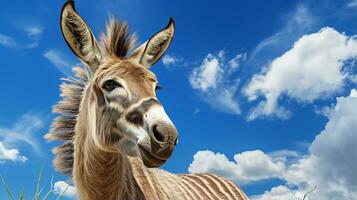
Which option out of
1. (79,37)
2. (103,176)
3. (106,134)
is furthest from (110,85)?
(103,176)

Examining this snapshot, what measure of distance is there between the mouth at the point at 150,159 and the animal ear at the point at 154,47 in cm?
167

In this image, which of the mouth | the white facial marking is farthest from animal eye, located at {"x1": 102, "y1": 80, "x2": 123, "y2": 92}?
the mouth

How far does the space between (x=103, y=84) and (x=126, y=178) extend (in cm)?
108

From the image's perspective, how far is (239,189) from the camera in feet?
28.4

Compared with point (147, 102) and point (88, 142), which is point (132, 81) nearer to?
point (147, 102)

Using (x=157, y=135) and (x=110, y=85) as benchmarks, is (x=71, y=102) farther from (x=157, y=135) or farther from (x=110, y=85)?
(x=157, y=135)

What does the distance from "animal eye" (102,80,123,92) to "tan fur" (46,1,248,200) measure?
70mm

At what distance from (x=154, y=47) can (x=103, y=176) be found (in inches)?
70.2

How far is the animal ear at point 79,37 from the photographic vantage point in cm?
566

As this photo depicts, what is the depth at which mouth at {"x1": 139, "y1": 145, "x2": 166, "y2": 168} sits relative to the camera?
4.60m

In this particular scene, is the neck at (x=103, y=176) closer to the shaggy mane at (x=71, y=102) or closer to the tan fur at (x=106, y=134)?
the tan fur at (x=106, y=134)

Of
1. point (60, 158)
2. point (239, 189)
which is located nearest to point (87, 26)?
point (60, 158)

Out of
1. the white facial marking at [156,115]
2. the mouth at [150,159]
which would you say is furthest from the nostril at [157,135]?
the mouth at [150,159]

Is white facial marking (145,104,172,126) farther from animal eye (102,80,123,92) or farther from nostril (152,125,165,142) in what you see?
animal eye (102,80,123,92)
